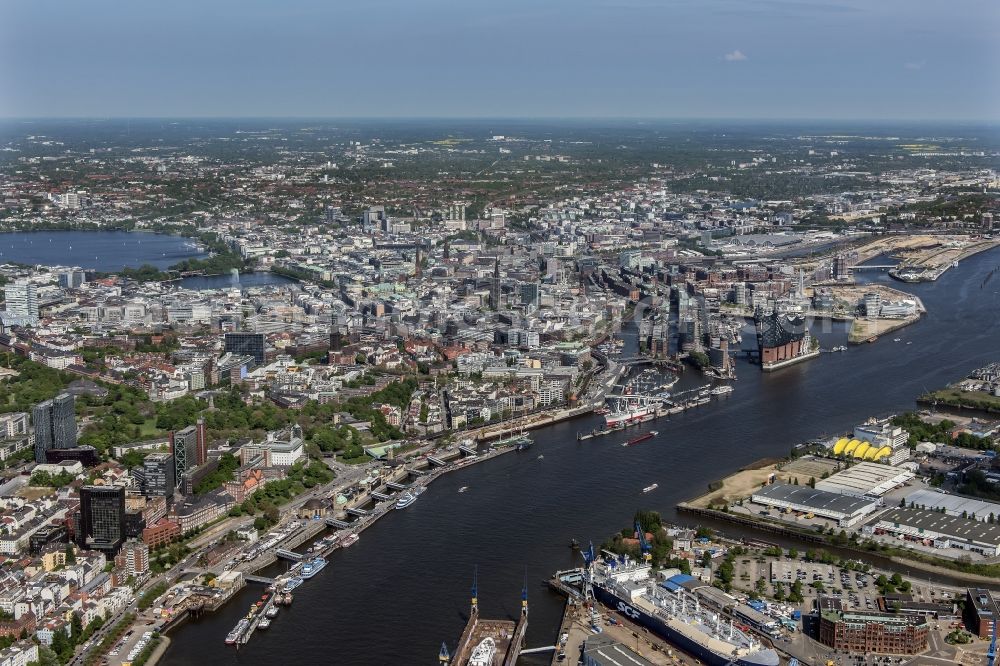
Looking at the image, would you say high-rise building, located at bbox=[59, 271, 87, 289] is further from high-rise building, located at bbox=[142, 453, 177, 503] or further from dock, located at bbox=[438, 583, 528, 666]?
dock, located at bbox=[438, 583, 528, 666]

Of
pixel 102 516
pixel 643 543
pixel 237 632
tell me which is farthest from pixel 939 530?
pixel 102 516

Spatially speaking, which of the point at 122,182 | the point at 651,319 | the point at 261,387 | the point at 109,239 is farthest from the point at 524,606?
the point at 122,182

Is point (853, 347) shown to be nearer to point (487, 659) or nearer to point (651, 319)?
point (651, 319)

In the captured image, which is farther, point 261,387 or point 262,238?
point 262,238

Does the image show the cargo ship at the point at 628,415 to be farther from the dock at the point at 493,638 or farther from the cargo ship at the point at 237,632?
the cargo ship at the point at 237,632

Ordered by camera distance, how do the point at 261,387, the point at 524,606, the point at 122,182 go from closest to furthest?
the point at 524,606 → the point at 261,387 → the point at 122,182

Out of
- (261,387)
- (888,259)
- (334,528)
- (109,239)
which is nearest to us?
(334,528)

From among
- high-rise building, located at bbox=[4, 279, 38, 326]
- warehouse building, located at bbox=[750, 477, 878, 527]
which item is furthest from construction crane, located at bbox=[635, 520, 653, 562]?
high-rise building, located at bbox=[4, 279, 38, 326]
